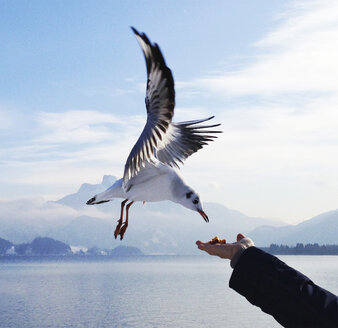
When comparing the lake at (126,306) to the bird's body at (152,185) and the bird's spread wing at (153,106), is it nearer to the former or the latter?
the bird's body at (152,185)

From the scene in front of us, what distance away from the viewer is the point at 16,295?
9281 centimetres

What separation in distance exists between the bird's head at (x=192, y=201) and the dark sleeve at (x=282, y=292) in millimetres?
506

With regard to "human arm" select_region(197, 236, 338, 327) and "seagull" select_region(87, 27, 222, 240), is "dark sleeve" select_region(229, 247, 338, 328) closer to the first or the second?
"human arm" select_region(197, 236, 338, 327)

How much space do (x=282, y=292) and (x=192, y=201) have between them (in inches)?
31.4

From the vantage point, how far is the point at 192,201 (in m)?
3.05

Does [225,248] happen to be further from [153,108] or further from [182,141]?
[182,141]

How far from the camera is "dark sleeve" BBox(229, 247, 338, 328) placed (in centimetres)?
240

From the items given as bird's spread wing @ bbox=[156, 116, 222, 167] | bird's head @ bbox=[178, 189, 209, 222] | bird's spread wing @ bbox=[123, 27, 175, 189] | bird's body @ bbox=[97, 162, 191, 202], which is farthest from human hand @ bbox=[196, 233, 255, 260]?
bird's spread wing @ bbox=[156, 116, 222, 167]

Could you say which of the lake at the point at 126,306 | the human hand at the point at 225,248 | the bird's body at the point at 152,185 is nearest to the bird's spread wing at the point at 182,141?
the bird's body at the point at 152,185

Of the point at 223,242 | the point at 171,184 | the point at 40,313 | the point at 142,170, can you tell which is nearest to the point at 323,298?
the point at 223,242

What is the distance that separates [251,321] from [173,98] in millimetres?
67869

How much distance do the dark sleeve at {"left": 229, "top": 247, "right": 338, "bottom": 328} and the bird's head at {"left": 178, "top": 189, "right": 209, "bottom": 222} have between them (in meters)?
0.51

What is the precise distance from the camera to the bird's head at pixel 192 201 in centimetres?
305

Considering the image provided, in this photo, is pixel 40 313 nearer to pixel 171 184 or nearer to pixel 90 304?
pixel 90 304
